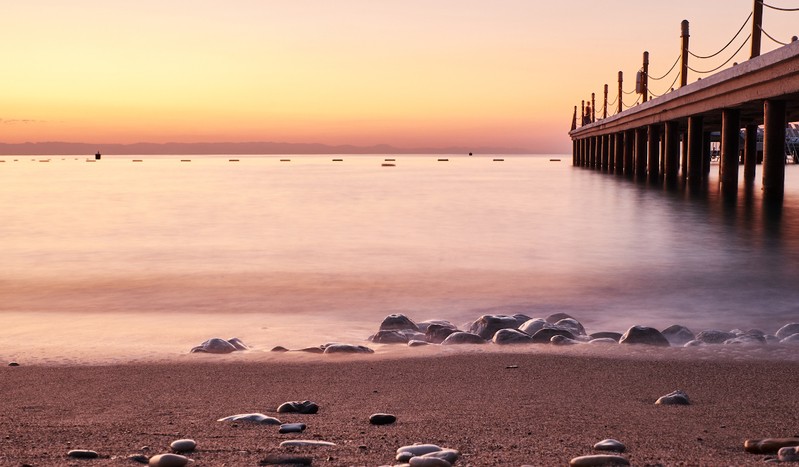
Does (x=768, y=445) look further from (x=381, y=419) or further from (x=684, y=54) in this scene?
(x=684, y=54)

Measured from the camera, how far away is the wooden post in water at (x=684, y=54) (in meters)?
25.7

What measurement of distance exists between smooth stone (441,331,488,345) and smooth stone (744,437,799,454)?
2.52 meters

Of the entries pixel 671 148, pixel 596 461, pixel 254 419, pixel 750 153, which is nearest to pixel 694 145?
pixel 671 148

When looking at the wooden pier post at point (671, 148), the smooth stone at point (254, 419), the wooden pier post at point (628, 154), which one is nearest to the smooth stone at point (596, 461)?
the smooth stone at point (254, 419)

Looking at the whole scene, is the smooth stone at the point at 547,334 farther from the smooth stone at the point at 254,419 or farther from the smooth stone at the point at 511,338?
the smooth stone at the point at 254,419

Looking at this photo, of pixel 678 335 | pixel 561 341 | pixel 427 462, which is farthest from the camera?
pixel 678 335

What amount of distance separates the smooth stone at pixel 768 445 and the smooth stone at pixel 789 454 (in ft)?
0.21

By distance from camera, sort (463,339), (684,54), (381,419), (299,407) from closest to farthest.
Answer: (381,419)
(299,407)
(463,339)
(684,54)

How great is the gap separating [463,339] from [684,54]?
2346 centimetres

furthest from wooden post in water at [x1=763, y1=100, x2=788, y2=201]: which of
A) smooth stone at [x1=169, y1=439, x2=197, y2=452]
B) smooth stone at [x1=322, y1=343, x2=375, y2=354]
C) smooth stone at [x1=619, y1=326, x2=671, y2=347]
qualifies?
smooth stone at [x1=169, y1=439, x2=197, y2=452]

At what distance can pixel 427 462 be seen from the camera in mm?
2490

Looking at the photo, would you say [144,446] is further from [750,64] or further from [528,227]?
[750,64]

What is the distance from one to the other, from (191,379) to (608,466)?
2376 mm

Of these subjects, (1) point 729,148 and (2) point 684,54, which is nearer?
(1) point 729,148
